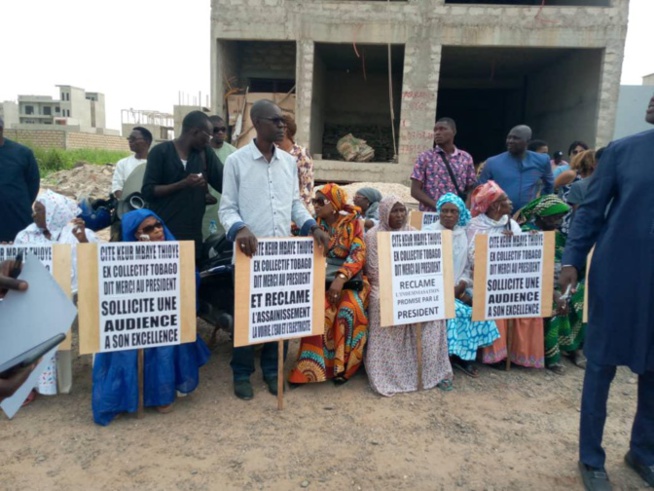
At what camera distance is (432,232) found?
3883mm

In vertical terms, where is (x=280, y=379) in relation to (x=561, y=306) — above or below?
below

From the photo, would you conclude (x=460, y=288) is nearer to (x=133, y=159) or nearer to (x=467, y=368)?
(x=467, y=368)

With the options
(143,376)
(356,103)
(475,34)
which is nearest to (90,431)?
(143,376)

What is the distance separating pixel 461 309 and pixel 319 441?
1.75 m

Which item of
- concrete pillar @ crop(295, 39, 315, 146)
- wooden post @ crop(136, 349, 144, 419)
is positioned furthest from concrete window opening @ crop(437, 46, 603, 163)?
wooden post @ crop(136, 349, 144, 419)

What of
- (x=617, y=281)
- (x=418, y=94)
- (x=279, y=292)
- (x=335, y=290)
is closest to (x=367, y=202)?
(x=335, y=290)

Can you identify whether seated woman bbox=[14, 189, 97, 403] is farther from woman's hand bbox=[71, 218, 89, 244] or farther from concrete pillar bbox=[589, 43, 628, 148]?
concrete pillar bbox=[589, 43, 628, 148]

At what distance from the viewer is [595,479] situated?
2.66 metres

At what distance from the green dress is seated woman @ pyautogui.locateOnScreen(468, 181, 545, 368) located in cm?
10

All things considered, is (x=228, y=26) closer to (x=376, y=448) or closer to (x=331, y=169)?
(x=331, y=169)

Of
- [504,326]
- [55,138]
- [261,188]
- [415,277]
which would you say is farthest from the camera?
[55,138]

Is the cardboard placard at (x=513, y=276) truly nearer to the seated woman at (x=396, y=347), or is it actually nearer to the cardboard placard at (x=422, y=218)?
the seated woman at (x=396, y=347)

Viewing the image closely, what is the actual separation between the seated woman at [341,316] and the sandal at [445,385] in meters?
0.68

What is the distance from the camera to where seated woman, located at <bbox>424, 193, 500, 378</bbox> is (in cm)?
419
